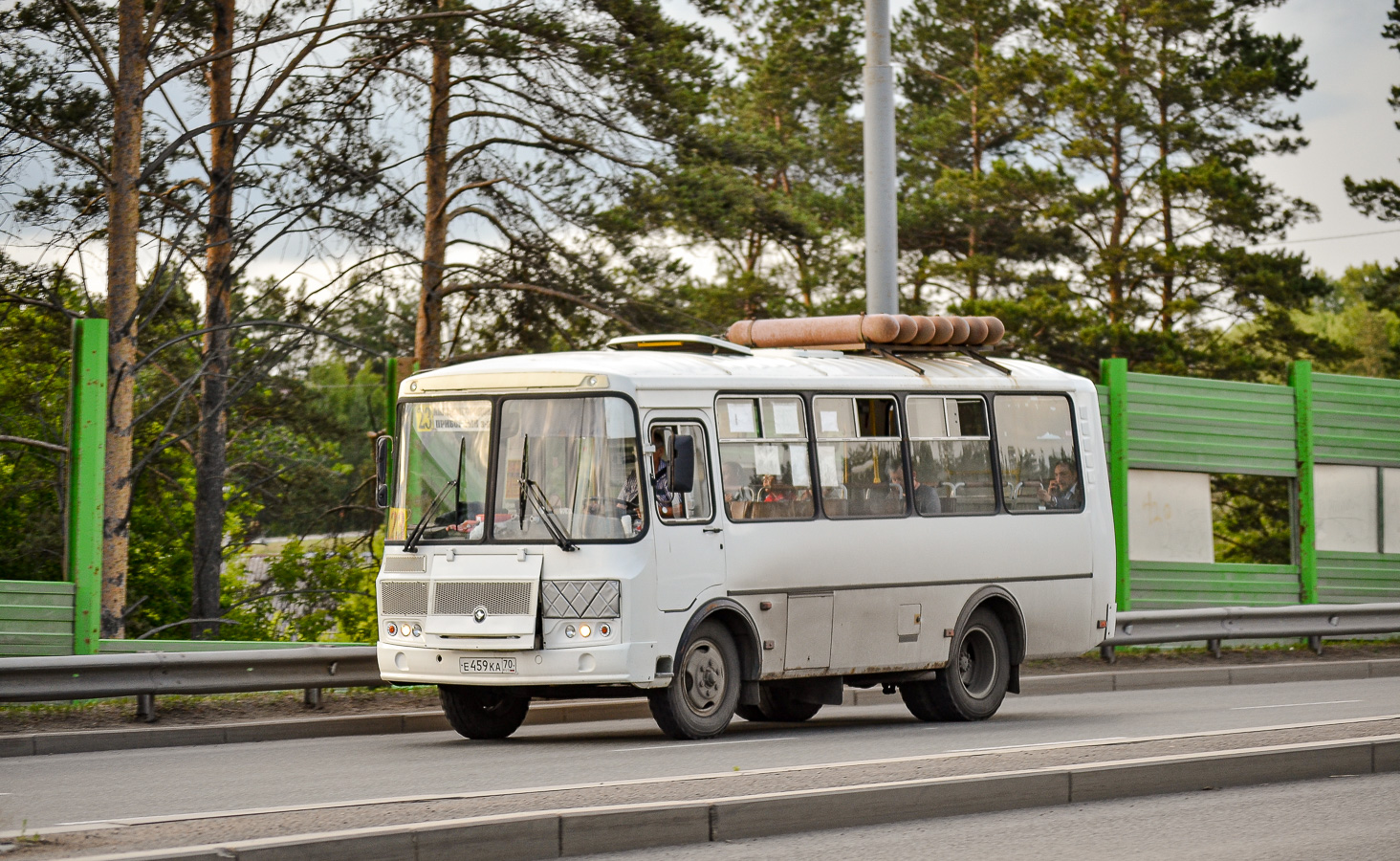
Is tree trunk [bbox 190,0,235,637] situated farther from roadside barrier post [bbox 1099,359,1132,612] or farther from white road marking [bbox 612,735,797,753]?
white road marking [bbox 612,735,797,753]

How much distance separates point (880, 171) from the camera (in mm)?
17016

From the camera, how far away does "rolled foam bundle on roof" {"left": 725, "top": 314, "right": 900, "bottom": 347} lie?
50.0 ft

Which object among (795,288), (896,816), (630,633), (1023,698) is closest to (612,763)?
(630,633)

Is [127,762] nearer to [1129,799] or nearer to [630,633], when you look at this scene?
[630,633]

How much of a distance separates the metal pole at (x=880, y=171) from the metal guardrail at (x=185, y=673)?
20.2 feet

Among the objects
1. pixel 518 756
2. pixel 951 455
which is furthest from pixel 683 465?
pixel 951 455

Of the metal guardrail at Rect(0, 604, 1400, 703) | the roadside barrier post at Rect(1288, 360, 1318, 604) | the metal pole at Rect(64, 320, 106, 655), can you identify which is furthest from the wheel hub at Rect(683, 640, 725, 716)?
the roadside barrier post at Rect(1288, 360, 1318, 604)

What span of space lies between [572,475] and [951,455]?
4156 mm

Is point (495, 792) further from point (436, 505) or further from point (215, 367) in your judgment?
point (215, 367)

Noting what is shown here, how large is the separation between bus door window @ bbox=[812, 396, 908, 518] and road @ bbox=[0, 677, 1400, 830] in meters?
1.89

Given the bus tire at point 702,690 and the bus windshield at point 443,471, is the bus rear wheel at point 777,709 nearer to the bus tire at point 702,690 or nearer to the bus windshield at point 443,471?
the bus tire at point 702,690

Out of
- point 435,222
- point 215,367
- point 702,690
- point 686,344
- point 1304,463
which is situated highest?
point 435,222

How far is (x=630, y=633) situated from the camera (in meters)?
12.0

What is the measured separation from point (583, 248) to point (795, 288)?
61.9 ft
